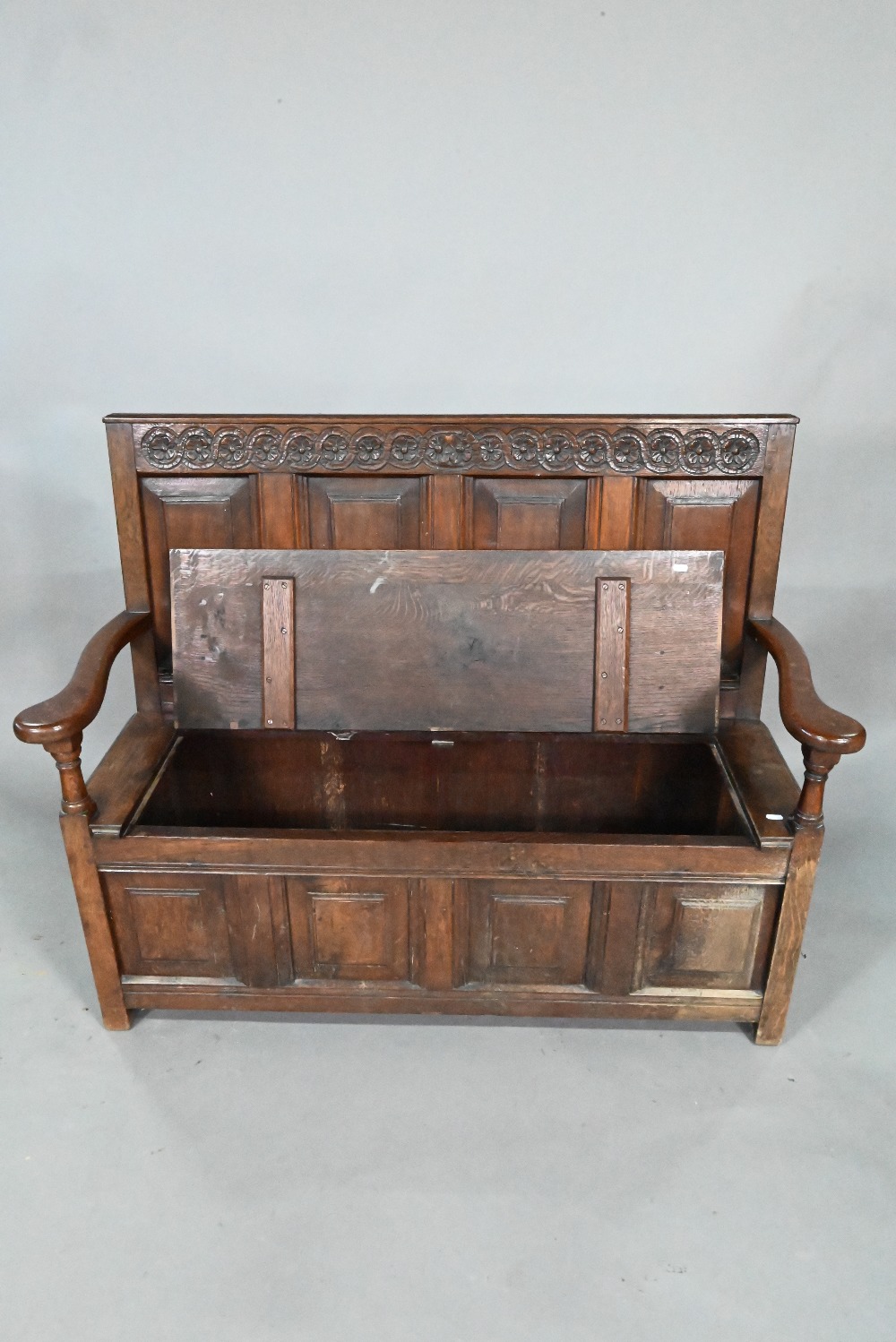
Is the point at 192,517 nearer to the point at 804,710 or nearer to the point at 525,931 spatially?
the point at 525,931

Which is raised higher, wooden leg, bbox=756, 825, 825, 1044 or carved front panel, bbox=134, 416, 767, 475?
carved front panel, bbox=134, 416, 767, 475

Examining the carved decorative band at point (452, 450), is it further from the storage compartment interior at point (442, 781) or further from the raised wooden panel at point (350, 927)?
the raised wooden panel at point (350, 927)

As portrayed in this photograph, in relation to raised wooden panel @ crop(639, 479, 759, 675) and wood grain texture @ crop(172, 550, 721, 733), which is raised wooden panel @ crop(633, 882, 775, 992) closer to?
wood grain texture @ crop(172, 550, 721, 733)

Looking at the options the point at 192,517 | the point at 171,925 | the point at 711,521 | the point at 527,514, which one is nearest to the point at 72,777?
the point at 171,925

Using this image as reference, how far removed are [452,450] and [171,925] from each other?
4.79ft

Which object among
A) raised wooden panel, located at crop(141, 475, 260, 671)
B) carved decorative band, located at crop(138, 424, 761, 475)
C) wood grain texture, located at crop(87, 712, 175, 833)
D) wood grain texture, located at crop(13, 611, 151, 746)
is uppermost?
carved decorative band, located at crop(138, 424, 761, 475)

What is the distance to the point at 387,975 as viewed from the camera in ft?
8.59

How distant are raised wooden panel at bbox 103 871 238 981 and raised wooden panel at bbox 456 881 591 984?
61cm

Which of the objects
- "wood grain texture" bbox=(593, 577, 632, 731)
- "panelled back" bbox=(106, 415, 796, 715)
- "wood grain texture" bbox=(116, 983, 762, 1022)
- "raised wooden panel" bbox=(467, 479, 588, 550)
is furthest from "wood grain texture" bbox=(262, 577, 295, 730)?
"wood grain texture" bbox=(593, 577, 632, 731)

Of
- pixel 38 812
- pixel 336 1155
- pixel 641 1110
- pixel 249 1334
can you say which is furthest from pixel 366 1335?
pixel 38 812

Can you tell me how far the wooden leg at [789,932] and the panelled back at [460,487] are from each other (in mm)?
734

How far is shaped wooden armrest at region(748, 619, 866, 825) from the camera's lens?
90.4 inches

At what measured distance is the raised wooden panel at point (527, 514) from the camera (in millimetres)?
2922

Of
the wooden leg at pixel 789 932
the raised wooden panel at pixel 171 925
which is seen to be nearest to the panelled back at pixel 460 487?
the wooden leg at pixel 789 932
